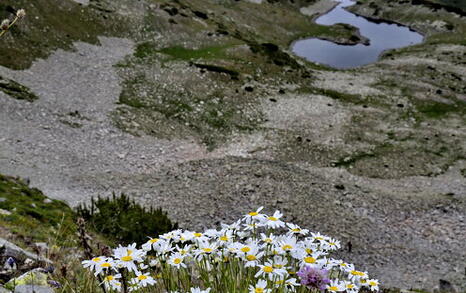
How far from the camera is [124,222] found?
17031mm

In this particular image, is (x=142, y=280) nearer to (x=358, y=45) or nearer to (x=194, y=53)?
(x=194, y=53)

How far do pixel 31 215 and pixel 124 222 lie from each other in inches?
141

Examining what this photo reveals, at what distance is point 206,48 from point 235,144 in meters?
24.5

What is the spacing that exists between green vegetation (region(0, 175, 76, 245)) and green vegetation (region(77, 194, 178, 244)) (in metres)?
0.96

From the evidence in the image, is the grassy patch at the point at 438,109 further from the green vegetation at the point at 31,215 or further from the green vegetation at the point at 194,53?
the green vegetation at the point at 31,215

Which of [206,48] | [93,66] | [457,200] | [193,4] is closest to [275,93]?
[206,48]

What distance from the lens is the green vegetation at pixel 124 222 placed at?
53.6 feet

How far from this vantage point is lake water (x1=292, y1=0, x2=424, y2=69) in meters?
74.7

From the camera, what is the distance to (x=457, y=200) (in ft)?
95.8

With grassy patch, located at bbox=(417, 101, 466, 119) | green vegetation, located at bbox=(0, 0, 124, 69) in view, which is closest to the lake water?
grassy patch, located at bbox=(417, 101, 466, 119)

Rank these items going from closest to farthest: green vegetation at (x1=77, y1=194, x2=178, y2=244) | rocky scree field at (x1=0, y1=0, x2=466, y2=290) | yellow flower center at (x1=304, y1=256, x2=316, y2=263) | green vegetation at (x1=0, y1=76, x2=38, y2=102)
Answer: yellow flower center at (x1=304, y1=256, x2=316, y2=263), green vegetation at (x1=77, y1=194, x2=178, y2=244), rocky scree field at (x1=0, y1=0, x2=466, y2=290), green vegetation at (x1=0, y1=76, x2=38, y2=102)

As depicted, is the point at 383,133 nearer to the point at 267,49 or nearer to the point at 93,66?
the point at 267,49

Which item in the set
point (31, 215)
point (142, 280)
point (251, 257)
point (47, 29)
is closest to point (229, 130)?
point (47, 29)

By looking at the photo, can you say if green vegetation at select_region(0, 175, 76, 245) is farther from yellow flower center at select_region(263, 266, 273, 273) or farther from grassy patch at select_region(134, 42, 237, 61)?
grassy patch at select_region(134, 42, 237, 61)
